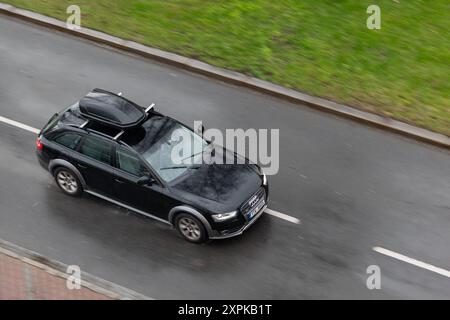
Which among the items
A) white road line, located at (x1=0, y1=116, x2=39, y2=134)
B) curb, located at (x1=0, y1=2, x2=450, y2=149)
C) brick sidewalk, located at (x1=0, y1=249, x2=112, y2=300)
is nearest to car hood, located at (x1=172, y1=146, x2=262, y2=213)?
brick sidewalk, located at (x1=0, y1=249, x2=112, y2=300)

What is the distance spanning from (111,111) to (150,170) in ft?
4.09

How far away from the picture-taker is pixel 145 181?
1221 centimetres

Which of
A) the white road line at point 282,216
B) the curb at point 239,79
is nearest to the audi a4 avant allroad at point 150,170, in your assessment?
the white road line at point 282,216

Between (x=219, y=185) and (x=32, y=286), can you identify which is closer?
(x=32, y=286)

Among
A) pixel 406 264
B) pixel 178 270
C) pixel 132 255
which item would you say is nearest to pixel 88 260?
pixel 132 255

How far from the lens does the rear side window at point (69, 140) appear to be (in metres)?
12.8

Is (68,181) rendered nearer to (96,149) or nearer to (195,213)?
(96,149)

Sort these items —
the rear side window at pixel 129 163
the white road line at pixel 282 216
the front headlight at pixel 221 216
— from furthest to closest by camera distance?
the white road line at pixel 282 216, the rear side window at pixel 129 163, the front headlight at pixel 221 216

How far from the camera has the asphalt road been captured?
473 inches

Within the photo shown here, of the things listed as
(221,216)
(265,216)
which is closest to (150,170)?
(221,216)

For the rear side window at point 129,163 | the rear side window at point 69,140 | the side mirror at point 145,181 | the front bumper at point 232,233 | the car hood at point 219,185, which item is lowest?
the front bumper at point 232,233

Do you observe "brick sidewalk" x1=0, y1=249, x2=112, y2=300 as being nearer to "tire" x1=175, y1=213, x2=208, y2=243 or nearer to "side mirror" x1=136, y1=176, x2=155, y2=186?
"tire" x1=175, y1=213, x2=208, y2=243

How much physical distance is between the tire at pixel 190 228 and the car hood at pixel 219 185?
1.05ft

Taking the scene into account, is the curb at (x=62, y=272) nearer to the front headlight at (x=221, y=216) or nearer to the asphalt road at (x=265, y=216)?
the asphalt road at (x=265, y=216)
